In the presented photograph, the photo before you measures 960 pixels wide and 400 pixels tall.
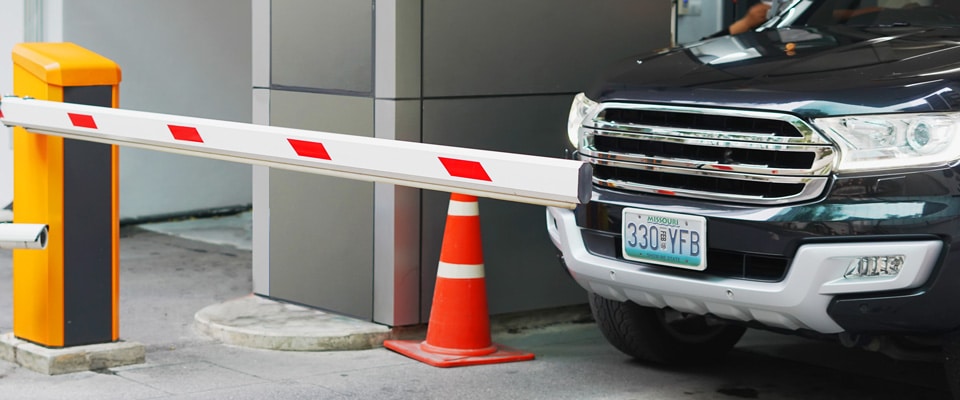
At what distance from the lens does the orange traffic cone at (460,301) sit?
5777 millimetres

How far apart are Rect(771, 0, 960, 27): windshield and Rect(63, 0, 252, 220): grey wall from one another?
4925 millimetres

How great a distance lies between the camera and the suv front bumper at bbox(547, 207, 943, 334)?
4.34 metres

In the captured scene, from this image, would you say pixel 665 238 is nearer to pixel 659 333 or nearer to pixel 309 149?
pixel 659 333

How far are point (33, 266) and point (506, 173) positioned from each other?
7.64 ft

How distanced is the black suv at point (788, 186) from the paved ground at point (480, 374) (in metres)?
0.56

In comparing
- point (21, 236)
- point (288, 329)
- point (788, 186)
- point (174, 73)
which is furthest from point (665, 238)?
point (174, 73)

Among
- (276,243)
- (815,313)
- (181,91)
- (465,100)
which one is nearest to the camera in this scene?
(815,313)

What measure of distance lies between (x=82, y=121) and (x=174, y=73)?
14.8 ft

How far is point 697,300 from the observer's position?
4738mm

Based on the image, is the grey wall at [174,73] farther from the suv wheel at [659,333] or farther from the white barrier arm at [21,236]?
the suv wheel at [659,333]

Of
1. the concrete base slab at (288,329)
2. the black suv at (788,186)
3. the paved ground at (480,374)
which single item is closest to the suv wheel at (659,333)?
the paved ground at (480,374)

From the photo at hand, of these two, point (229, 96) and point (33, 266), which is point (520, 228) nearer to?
point (33, 266)

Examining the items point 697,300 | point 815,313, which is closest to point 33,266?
point 697,300

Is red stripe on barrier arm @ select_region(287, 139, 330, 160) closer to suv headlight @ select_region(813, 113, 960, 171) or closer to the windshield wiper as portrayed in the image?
suv headlight @ select_region(813, 113, 960, 171)
